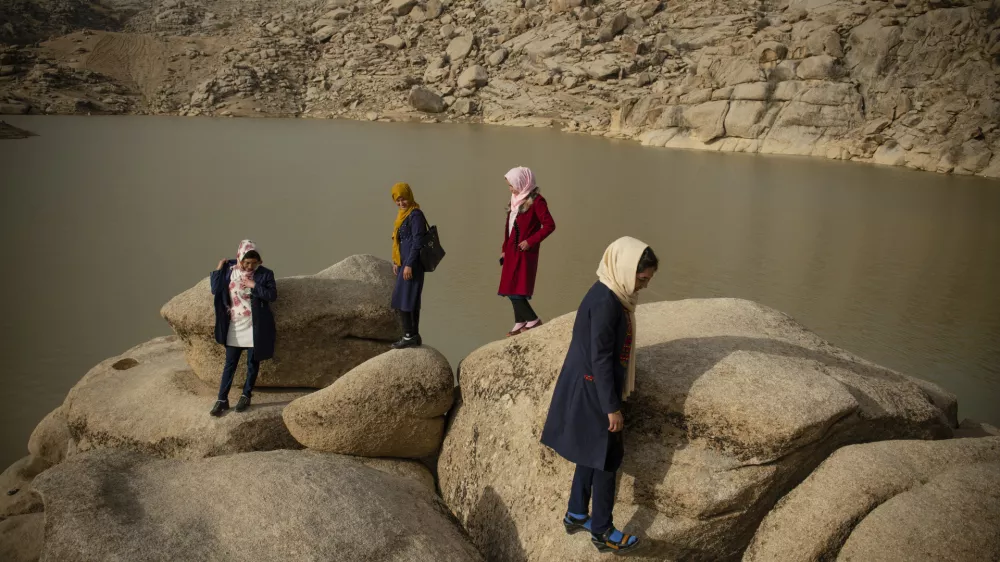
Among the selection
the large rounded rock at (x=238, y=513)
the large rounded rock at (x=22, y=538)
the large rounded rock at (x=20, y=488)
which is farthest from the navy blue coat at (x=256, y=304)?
the large rounded rock at (x=20, y=488)

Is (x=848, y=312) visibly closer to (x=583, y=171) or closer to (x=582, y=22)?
(x=583, y=171)

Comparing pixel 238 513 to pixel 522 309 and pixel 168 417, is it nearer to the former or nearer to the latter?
pixel 168 417

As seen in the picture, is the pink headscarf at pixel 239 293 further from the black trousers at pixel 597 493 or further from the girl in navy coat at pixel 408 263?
the black trousers at pixel 597 493

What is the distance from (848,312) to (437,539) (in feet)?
26.5

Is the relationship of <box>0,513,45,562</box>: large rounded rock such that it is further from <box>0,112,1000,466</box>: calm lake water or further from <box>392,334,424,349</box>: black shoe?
<box>392,334,424,349</box>: black shoe

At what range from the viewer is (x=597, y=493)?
3629mm

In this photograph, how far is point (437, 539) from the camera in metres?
3.91

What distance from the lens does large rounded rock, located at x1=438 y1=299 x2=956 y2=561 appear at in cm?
375

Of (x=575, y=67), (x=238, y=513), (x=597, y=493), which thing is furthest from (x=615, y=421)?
(x=575, y=67)

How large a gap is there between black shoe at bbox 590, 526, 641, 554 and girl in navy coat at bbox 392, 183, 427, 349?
2475 millimetres

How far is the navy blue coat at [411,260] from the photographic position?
557cm

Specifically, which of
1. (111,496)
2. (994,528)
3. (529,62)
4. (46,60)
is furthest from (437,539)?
(46,60)

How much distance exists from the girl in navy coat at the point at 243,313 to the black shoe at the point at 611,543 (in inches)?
111

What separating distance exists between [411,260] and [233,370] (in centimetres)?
157
